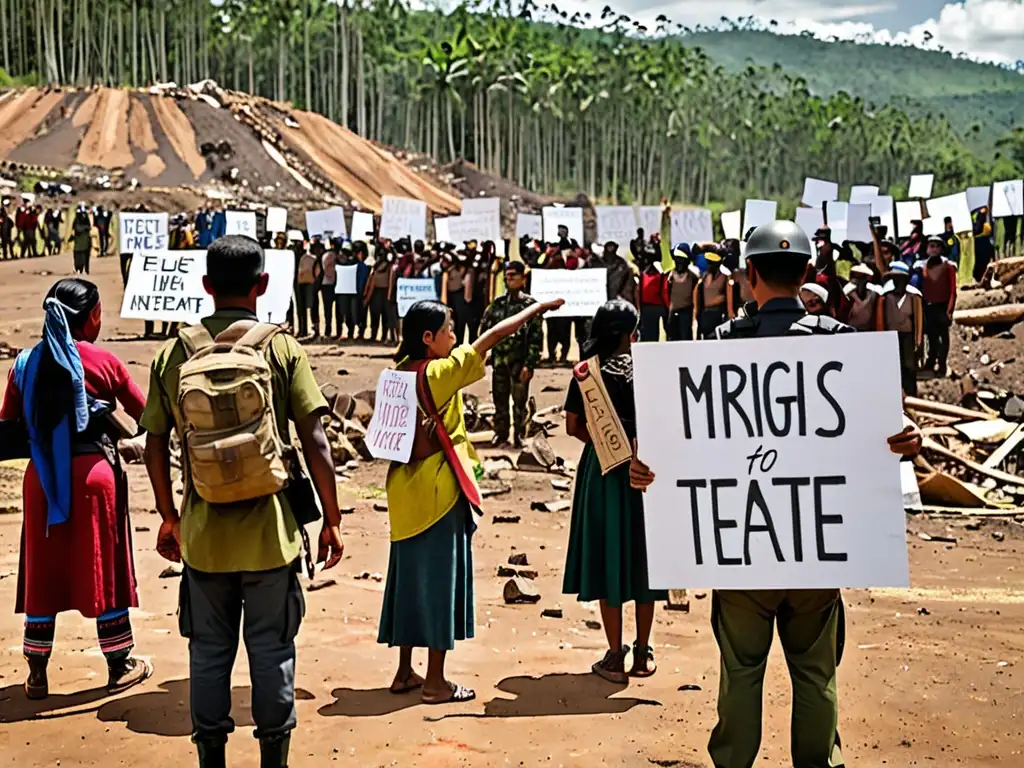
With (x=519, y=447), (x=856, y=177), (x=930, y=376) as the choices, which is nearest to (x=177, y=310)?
(x=519, y=447)

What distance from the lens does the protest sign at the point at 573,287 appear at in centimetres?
1847

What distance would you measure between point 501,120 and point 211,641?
8416cm

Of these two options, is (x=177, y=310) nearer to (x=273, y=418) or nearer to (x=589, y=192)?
(x=273, y=418)

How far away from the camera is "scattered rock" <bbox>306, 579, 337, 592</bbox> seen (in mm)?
7699

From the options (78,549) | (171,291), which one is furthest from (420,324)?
(171,291)

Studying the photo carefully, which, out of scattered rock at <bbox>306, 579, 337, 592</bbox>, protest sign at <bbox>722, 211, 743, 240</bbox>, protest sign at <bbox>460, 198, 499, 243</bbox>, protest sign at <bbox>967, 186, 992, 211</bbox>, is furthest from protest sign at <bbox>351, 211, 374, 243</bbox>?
scattered rock at <bbox>306, 579, 337, 592</bbox>

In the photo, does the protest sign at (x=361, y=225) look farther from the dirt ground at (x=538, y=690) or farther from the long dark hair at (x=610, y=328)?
the long dark hair at (x=610, y=328)

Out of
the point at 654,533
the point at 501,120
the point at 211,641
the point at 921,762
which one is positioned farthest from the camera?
the point at 501,120

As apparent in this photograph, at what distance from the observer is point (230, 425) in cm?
418

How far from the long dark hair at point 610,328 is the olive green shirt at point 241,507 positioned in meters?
1.73

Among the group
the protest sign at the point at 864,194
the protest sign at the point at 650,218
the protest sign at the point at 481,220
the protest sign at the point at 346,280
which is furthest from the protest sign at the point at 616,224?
the protest sign at the point at 864,194

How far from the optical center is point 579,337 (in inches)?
765

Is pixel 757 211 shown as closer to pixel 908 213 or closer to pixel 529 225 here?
pixel 529 225

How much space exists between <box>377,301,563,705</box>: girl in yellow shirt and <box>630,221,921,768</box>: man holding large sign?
152 centimetres
